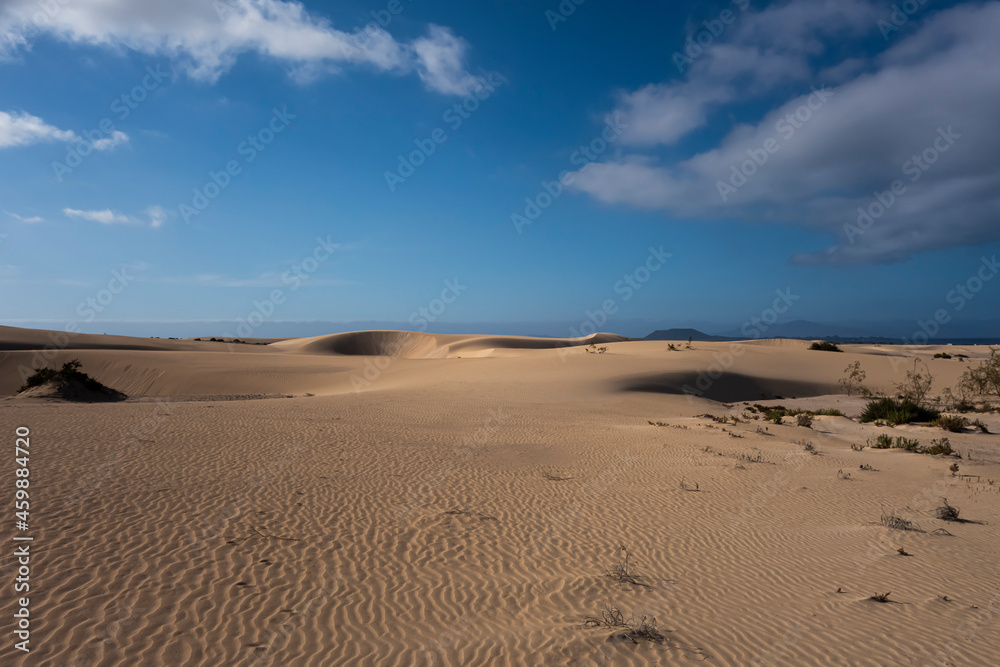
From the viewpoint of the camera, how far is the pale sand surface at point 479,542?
459cm

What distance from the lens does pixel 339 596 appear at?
213 inches

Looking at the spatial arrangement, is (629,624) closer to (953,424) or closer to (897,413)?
(953,424)

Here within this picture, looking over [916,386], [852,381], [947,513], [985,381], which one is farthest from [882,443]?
[852,381]

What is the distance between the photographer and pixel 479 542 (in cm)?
714

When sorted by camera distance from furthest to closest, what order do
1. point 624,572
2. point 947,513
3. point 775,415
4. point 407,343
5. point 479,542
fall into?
point 407,343 < point 775,415 < point 947,513 < point 479,542 < point 624,572

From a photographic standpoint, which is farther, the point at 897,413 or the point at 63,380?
the point at 63,380

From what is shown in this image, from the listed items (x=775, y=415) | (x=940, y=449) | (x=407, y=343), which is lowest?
(x=940, y=449)

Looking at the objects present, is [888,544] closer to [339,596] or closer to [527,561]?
Answer: [527,561]

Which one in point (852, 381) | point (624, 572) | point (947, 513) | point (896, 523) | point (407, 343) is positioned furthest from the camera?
point (407, 343)

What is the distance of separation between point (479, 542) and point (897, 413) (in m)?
16.4

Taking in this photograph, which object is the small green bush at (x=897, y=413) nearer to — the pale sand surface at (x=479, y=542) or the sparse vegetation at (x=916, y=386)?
the sparse vegetation at (x=916, y=386)

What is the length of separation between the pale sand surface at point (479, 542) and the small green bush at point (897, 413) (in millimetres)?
1379

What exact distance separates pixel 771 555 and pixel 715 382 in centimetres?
1967

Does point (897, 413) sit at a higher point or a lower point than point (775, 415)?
higher
